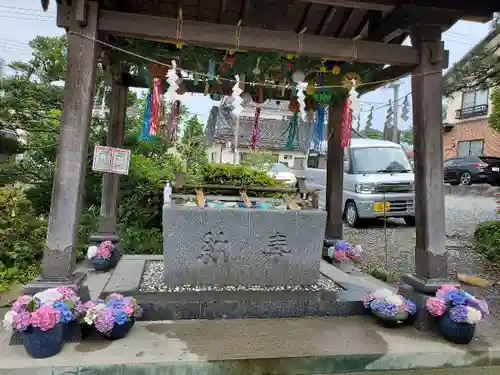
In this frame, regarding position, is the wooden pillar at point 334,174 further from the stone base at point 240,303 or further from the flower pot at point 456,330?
the flower pot at point 456,330

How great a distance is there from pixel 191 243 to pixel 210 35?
2.14 metres

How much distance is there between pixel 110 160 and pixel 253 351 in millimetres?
2852

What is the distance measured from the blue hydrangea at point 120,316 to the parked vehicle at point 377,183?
24.9ft

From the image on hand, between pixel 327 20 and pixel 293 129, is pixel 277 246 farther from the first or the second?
pixel 327 20

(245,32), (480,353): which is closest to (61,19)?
(245,32)

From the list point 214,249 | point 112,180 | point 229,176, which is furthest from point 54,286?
point 112,180

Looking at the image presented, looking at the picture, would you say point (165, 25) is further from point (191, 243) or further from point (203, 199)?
point (191, 243)

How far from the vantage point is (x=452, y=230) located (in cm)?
969

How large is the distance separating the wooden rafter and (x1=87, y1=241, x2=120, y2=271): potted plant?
2918 millimetres

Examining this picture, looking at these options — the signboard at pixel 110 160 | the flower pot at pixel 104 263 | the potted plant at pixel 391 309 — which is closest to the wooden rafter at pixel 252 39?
the signboard at pixel 110 160

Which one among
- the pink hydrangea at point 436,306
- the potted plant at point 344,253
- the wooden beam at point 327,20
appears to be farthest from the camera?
the potted plant at point 344,253

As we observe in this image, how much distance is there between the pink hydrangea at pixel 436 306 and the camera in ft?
11.8

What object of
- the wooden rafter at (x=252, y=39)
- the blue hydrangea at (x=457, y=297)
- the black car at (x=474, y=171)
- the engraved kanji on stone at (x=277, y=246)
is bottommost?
the blue hydrangea at (x=457, y=297)

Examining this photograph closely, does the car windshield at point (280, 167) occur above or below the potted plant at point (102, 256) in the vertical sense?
above
